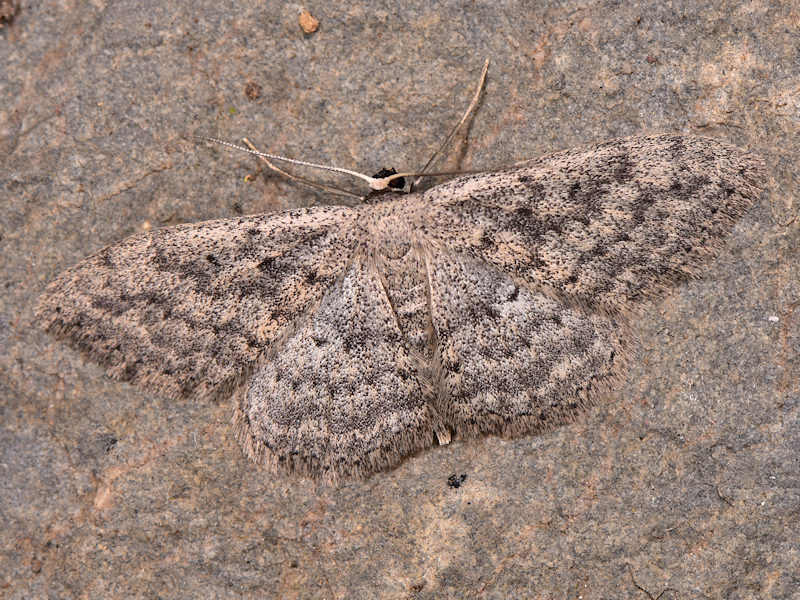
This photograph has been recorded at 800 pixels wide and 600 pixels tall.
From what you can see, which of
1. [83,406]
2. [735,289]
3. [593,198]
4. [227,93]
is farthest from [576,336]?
[83,406]

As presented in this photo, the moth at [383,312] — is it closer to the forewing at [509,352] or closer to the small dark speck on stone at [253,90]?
the forewing at [509,352]

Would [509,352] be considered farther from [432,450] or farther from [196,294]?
A: [196,294]

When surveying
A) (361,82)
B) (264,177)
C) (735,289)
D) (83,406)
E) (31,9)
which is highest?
(31,9)

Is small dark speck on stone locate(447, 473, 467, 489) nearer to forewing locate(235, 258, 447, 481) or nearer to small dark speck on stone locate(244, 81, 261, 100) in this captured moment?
forewing locate(235, 258, 447, 481)

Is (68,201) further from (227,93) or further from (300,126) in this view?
(300,126)

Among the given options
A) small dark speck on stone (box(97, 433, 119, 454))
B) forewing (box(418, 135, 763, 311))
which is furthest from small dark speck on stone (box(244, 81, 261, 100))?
small dark speck on stone (box(97, 433, 119, 454))

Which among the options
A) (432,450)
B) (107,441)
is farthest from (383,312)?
(107,441)
